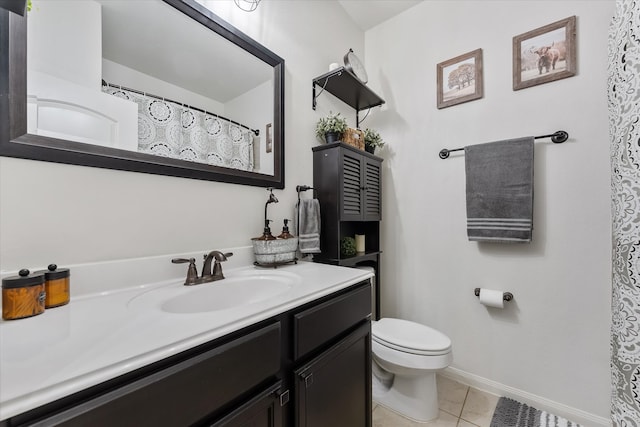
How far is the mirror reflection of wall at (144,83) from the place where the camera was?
2.51 feet

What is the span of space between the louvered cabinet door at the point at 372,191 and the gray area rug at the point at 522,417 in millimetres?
1288

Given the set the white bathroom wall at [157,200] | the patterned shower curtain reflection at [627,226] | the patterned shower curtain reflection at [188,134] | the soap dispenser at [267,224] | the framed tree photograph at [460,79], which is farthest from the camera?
the framed tree photograph at [460,79]

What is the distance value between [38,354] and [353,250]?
1.48 metres

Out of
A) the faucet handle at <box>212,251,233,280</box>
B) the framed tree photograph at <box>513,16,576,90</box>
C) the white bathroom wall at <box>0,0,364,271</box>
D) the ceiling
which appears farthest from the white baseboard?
the ceiling

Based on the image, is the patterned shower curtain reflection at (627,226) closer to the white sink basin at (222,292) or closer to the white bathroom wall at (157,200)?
the white sink basin at (222,292)

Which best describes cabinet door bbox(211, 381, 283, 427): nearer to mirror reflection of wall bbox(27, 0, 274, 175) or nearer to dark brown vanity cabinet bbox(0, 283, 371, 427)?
dark brown vanity cabinet bbox(0, 283, 371, 427)

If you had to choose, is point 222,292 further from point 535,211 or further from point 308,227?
point 535,211

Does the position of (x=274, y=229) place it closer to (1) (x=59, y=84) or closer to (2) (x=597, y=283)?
(1) (x=59, y=84)

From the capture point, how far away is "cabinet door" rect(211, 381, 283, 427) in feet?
1.98

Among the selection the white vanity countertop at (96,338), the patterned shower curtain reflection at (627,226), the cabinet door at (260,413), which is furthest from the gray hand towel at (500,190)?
the cabinet door at (260,413)

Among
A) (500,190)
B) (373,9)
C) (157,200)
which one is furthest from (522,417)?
(373,9)

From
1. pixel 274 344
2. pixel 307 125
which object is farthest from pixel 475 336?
pixel 307 125

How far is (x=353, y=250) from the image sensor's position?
1.74m

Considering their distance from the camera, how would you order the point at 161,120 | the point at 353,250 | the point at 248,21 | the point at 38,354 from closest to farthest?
the point at 38,354, the point at 161,120, the point at 248,21, the point at 353,250
